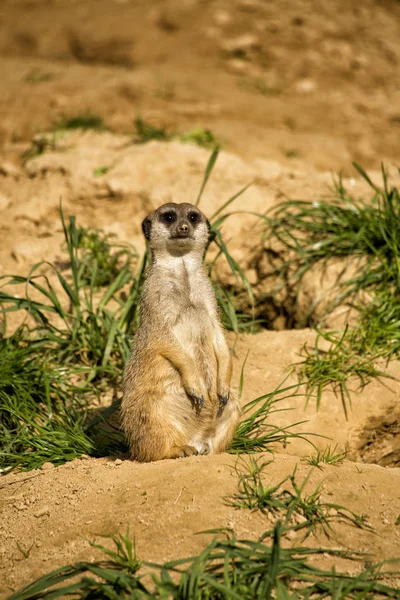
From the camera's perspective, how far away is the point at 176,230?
339cm

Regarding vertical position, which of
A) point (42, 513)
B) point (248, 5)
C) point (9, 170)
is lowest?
point (9, 170)

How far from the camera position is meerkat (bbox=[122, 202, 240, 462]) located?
316 cm

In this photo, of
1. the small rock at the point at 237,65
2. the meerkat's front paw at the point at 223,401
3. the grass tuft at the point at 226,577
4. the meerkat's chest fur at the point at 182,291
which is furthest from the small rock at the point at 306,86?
the grass tuft at the point at 226,577

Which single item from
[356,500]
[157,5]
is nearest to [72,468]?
[356,500]

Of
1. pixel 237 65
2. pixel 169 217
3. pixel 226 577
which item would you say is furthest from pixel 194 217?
pixel 237 65

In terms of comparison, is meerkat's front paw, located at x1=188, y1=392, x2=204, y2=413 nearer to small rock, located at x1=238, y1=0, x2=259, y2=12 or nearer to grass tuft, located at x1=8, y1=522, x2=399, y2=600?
grass tuft, located at x1=8, y1=522, x2=399, y2=600

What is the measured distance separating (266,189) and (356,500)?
307cm

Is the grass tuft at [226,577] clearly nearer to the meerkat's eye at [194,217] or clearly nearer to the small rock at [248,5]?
the meerkat's eye at [194,217]

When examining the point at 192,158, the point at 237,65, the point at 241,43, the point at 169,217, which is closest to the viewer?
the point at 169,217

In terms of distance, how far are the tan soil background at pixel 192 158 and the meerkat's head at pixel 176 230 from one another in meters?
0.90

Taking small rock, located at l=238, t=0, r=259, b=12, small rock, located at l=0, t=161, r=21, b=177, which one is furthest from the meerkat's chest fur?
small rock, located at l=238, t=0, r=259, b=12

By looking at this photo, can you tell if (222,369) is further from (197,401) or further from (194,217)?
(194,217)

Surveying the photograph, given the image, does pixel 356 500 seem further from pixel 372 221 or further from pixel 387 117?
pixel 387 117

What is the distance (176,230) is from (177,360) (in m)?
0.67
